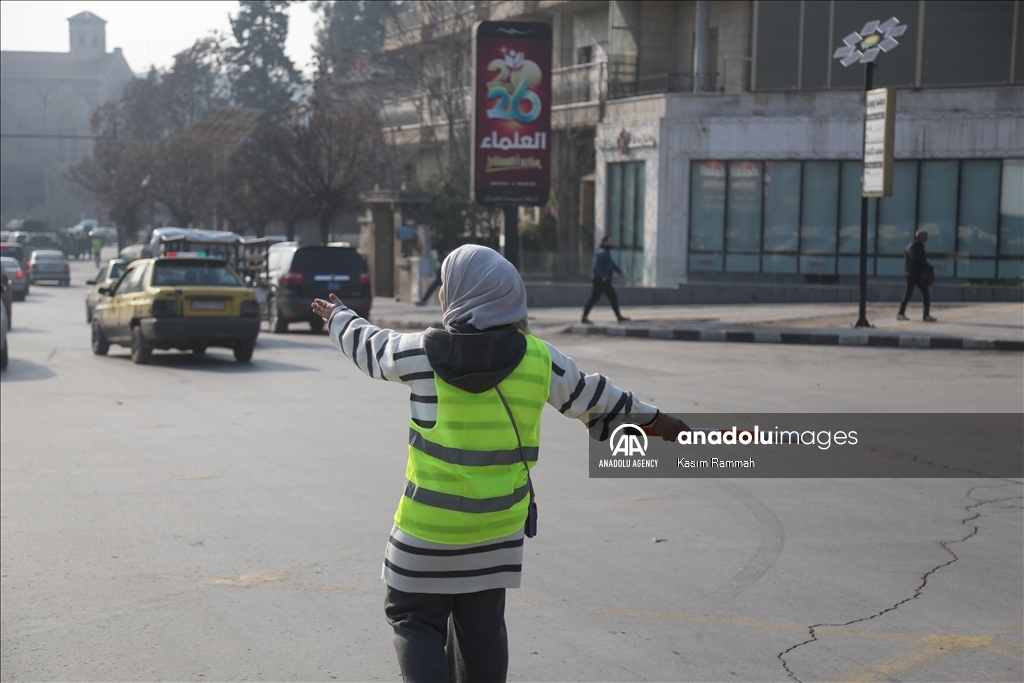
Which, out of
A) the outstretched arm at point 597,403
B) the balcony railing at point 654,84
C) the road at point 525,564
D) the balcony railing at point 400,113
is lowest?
the road at point 525,564

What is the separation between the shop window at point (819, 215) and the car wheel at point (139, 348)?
2072cm

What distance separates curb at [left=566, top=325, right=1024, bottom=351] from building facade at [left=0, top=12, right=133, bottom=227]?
92.5 meters

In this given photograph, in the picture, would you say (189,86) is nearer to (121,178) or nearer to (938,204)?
(121,178)

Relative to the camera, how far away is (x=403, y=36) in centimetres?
4841

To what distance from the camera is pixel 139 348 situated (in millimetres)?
17406

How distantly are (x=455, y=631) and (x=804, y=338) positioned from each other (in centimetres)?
1786

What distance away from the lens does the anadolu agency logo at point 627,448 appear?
3756mm

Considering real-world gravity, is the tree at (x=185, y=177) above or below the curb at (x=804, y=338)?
above

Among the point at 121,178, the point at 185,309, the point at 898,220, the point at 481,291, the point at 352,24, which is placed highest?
the point at 352,24

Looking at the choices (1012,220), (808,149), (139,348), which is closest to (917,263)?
A: (1012,220)

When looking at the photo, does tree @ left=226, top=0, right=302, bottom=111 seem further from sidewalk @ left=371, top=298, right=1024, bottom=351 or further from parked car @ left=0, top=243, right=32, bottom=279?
sidewalk @ left=371, top=298, right=1024, bottom=351

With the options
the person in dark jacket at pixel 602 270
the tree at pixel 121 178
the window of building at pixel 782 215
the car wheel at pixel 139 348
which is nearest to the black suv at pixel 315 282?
the person in dark jacket at pixel 602 270

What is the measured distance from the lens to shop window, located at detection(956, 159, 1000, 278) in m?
30.1

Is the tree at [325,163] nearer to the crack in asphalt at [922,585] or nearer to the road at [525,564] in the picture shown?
the road at [525,564]
